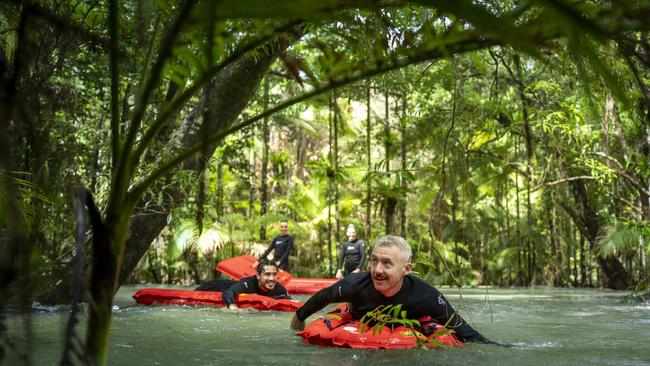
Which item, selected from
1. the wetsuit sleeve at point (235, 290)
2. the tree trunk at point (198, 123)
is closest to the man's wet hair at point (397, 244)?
the tree trunk at point (198, 123)

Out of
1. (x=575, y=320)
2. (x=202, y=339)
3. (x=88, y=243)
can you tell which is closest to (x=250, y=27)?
(x=202, y=339)

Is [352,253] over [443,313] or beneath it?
over

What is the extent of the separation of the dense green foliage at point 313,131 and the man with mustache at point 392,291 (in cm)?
48

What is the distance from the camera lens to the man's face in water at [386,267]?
15.9ft

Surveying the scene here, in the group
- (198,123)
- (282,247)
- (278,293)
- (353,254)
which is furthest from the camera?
(282,247)

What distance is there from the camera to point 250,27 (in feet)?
8.08

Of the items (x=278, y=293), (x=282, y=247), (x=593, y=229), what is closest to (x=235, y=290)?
(x=278, y=293)

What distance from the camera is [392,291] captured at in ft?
16.3

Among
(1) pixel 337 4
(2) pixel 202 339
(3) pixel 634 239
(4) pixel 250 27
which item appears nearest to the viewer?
(1) pixel 337 4

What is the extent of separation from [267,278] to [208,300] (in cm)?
90

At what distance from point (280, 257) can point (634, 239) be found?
7.33m

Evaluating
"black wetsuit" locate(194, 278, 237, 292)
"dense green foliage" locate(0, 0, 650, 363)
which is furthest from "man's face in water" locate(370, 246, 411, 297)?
"black wetsuit" locate(194, 278, 237, 292)

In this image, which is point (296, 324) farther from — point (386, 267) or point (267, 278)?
point (267, 278)

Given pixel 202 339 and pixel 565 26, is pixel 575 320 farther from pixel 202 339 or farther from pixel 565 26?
pixel 565 26
